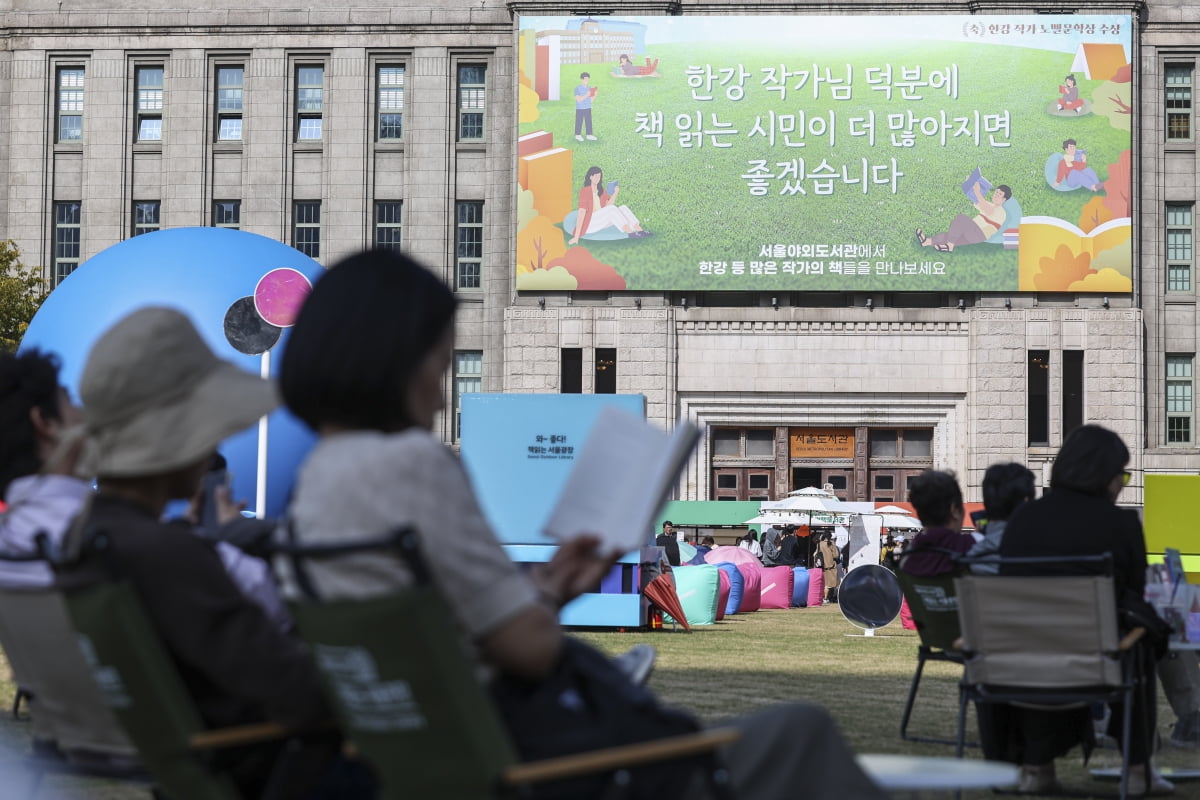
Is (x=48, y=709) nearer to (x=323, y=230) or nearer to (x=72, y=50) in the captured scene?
(x=323, y=230)

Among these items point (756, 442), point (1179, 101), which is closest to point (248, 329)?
point (756, 442)

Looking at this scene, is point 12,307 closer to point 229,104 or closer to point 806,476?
point 229,104

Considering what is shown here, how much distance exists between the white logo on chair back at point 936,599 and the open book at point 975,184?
103ft

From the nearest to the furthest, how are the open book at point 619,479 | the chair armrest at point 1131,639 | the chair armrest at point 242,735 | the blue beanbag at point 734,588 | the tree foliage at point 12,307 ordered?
the open book at point 619,479
the chair armrest at point 242,735
the chair armrest at point 1131,639
the blue beanbag at point 734,588
the tree foliage at point 12,307

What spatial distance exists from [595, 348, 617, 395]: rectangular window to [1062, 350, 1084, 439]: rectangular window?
11.3 metres

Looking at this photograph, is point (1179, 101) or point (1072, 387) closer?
point (1072, 387)

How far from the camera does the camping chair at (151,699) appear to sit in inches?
108

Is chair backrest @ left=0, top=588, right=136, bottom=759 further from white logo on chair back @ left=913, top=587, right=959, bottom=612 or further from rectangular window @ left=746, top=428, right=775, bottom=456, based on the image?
rectangular window @ left=746, top=428, right=775, bottom=456

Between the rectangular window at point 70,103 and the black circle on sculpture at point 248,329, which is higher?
the rectangular window at point 70,103

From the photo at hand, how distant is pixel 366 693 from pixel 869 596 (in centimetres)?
1187

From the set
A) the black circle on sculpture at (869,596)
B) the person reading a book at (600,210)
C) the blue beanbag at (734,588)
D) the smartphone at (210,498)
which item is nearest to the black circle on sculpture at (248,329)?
the black circle on sculpture at (869,596)

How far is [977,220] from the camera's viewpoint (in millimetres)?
37156

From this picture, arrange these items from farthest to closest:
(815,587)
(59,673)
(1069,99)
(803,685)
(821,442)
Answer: (821,442) → (1069,99) → (815,587) → (803,685) → (59,673)

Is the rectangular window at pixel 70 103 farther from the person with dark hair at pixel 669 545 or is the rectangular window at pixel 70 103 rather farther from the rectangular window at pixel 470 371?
the person with dark hair at pixel 669 545
